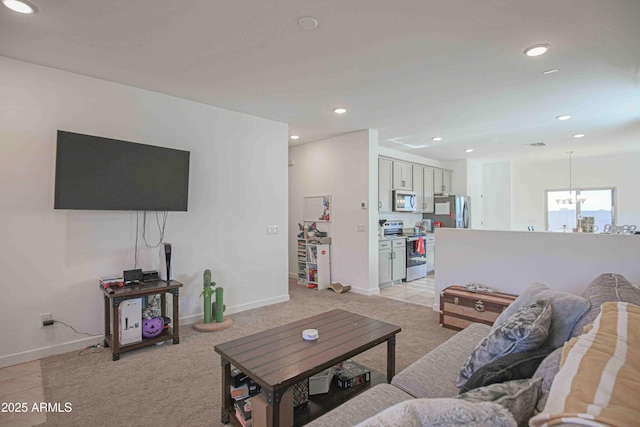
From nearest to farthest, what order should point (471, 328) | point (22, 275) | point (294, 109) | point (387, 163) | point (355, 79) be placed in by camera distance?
point (471, 328) < point (22, 275) < point (355, 79) < point (294, 109) < point (387, 163)

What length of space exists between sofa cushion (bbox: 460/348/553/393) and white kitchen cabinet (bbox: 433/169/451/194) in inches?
263

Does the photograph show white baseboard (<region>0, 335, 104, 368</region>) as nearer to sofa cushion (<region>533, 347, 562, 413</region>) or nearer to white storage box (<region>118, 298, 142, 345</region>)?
white storage box (<region>118, 298, 142, 345</region>)

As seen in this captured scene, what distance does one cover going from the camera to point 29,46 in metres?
2.59

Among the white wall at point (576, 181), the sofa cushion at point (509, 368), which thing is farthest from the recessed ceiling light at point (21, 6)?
the white wall at point (576, 181)

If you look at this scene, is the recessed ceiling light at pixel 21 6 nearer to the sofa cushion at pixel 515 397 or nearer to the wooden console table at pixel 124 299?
the wooden console table at pixel 124 299

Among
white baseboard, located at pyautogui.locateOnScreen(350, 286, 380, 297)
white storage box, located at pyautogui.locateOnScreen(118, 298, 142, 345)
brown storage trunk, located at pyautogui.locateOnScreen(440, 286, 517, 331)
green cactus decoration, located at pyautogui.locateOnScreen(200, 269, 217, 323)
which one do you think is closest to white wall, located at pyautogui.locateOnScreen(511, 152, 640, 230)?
white baseboard, located at pyautogui.locateOnScreen(350, 286, 380, 297)

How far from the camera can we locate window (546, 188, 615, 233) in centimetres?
737

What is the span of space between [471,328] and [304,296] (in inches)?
122

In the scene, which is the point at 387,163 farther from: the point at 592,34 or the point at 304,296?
the point at 592,34

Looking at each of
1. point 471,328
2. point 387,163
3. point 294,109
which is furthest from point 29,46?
point 387,163

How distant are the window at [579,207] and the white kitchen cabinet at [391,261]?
390 centimetres

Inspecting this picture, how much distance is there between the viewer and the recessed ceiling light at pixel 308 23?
2242mm

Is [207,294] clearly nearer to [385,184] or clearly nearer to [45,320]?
[45,320]

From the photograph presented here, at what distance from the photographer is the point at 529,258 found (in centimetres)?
347
